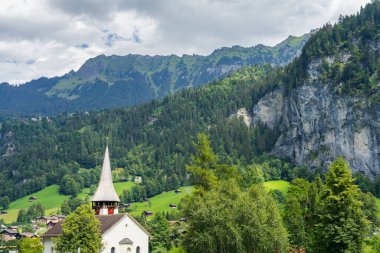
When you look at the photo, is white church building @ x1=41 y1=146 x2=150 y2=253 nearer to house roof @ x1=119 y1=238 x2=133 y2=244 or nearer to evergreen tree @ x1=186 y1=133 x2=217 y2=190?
house roof @ x1=119 y1=238 x2=133 y2=244

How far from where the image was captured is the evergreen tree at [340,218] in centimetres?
5641

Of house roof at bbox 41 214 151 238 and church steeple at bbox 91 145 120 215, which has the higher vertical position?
church steeple at bbox 91 145 120 215

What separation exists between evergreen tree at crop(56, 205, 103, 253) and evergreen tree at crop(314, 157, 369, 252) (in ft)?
92.9

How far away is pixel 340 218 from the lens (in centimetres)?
5712

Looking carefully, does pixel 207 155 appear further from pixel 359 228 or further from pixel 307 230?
pixel 307 230

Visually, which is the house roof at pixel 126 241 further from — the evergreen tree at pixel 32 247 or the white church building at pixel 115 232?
the evergreen tree at pixel 32 247

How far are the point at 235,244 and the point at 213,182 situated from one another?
442 inches

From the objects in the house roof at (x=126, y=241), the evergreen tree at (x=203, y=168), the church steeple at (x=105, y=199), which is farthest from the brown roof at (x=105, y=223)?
the evergreen tree at (x=203, y=168)

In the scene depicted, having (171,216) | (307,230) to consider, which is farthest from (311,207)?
(171,216)

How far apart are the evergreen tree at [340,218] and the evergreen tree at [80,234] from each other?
92.9ft

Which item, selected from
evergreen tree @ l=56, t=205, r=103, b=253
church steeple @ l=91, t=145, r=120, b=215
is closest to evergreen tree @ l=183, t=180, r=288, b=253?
evergreen tree @ l=56, t=205, r=103, b=253

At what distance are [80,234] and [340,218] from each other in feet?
106

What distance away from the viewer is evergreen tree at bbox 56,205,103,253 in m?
67.4

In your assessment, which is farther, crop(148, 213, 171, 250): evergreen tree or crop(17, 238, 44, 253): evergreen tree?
crop(148, 213, 171, 250): evergreen tree
